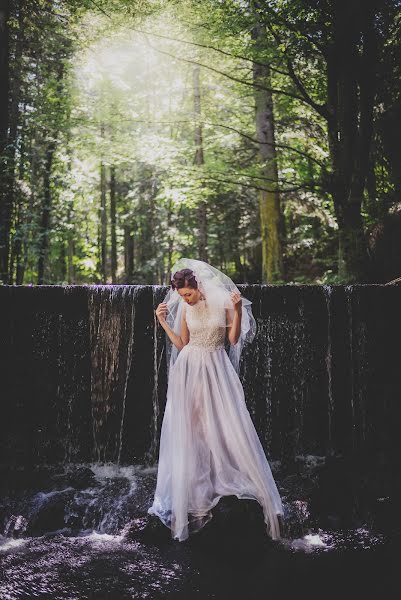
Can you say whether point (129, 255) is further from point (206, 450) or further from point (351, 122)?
point (206, 450)

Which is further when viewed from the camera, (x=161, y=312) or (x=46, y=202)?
(x=46, y=202)

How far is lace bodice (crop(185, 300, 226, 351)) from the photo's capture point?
4379 millimetres

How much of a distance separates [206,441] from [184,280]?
1639mm

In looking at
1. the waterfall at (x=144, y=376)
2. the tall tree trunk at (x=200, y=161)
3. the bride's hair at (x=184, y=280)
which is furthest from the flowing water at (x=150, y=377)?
the tall tree trunk at (x=200, y=161)

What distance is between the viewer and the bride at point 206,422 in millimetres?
4266

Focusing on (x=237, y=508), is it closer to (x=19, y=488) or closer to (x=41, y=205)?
(x=19, y=488)

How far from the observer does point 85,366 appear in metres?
6.86

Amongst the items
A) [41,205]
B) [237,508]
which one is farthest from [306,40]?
[41,205]

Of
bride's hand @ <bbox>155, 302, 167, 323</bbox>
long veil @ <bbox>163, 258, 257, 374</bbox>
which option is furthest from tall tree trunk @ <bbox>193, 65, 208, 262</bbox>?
bride's hand @ <bbox>155, 302, 167, 323</bbox>

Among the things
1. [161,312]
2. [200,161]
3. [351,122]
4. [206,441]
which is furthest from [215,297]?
[200,161]

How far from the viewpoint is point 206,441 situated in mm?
4508

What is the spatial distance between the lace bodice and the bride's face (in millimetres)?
61

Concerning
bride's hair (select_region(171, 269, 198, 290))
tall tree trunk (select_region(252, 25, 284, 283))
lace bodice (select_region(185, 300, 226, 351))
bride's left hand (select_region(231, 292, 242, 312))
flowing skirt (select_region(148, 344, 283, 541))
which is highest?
tall tree trunk (select_region(252, 25, 284, 283))

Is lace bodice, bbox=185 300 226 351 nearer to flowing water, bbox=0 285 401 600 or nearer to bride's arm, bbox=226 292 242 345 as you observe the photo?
bride's arm, bbox=226 292 242 345
